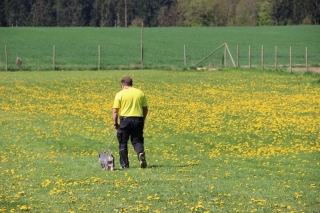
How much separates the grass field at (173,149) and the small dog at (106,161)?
0.21 meters

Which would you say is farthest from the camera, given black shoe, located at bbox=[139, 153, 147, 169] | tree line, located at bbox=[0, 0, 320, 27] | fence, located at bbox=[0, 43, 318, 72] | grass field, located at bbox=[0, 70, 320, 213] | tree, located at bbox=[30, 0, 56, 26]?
tree, located at bbox=[30, 0, 56, 26]

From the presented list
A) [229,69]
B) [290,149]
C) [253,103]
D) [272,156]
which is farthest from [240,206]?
[229,69]

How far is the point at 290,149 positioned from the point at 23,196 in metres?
8.95

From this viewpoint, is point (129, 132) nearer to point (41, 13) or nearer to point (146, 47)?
point (146, 47)

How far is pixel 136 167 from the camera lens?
16.4 metres

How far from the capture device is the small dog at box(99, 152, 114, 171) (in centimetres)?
1560

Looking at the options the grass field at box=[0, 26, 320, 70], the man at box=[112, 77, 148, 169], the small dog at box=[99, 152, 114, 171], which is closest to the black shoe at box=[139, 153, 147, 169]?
the man at box=[112, 77, 148, 169]

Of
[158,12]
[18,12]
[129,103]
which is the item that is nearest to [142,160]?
[129,103]

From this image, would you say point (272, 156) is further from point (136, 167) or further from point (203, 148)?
point (136, 167)

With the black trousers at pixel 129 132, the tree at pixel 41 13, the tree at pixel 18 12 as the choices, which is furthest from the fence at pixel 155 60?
the tree at pixel 41 13

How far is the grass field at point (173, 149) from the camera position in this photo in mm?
12391

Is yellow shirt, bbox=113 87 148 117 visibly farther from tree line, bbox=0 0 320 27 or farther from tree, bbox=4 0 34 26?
tree, bbox=4 0 34 26

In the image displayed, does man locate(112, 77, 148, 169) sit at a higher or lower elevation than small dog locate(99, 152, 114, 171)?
higher

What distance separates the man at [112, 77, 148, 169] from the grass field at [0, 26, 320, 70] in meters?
38.0
